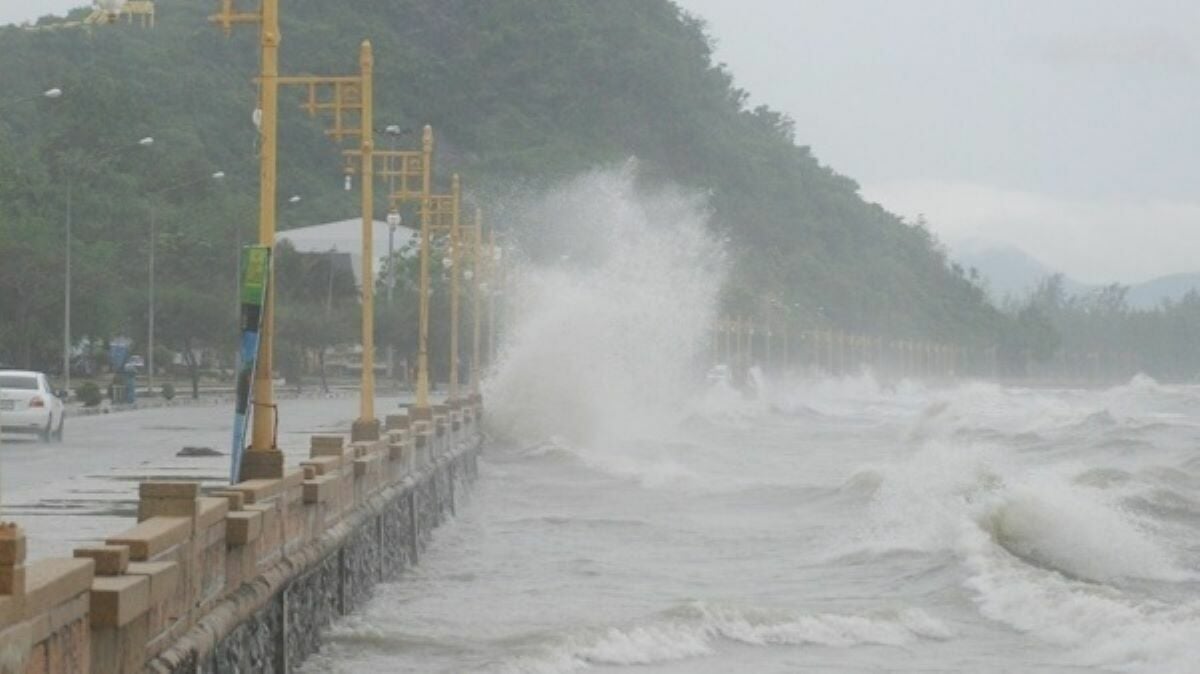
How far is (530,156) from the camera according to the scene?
518ft

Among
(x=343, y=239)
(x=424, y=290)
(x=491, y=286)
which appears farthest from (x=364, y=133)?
(x=343, y=239)

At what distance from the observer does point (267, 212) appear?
763 inches

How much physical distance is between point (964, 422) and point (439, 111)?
10216 centimetres

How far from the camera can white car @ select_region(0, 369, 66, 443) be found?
1547 inches

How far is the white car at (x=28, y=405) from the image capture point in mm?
39281

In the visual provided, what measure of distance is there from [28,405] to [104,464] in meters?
8.86

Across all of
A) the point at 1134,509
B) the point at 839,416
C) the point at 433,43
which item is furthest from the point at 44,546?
the point at 433,43

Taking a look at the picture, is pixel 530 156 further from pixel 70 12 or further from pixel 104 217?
pixel 104 217

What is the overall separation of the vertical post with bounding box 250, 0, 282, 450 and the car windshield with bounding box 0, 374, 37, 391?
20.0m

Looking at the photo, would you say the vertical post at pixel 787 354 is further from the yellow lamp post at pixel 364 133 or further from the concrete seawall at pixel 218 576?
the concrete seawall at pixel 218 576

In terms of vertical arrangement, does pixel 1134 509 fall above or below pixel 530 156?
below

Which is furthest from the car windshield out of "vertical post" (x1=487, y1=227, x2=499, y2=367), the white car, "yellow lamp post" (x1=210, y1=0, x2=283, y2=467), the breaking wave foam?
"vertical post" (x1=487, y1=227, x2=499, y2=367)

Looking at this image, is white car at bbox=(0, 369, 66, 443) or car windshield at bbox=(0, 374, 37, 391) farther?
car windshield at bbox=(0, 374, 37, 391)

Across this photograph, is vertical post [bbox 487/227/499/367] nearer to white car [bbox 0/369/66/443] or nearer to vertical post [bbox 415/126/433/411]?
vertical post [bbox 415/126/433/411]
